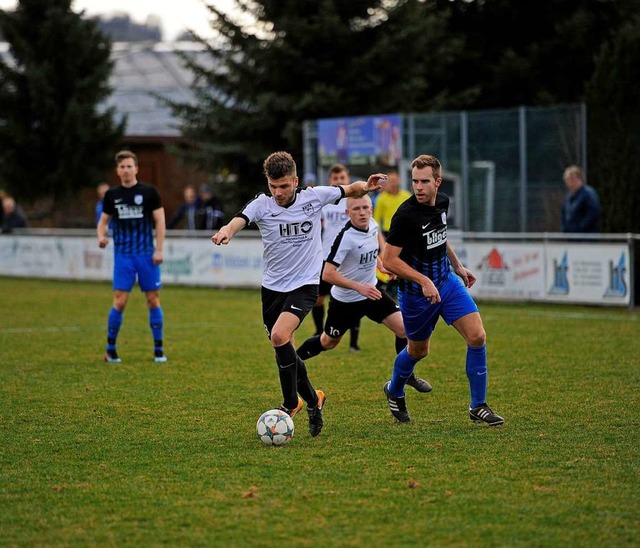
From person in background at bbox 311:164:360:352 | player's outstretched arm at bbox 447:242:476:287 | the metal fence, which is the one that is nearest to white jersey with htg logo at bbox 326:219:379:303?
player's outstretched arm at bbox 447:242:476:287

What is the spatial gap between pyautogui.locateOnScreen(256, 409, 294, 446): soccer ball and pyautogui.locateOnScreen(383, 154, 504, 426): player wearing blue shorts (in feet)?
4.15

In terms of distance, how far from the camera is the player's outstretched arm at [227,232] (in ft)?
22.9

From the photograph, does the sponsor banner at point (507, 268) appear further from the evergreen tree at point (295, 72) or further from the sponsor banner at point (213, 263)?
the evergreen tree at point (295, 72)

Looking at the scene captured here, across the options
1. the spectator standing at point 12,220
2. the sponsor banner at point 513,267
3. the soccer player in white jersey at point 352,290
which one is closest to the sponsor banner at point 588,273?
the sponsor banner at point 513,267

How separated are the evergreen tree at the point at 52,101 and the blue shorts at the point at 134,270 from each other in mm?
23216

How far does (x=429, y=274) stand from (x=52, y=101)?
2823 cm

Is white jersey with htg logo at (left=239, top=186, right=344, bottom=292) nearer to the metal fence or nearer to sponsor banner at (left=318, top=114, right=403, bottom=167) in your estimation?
the metal fence

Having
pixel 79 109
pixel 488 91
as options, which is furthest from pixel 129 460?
pixel 79 109

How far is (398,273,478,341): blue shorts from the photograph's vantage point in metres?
7.82

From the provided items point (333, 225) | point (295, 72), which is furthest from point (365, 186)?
point (295, 72)

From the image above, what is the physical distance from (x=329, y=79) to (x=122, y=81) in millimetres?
20383

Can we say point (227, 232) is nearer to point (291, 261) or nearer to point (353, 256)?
point (291, 261)

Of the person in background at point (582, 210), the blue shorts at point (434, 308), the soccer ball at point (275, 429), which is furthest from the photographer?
the person in background at point (582, 210)

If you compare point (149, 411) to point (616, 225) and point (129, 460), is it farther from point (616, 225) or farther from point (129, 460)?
point (616, 225)
